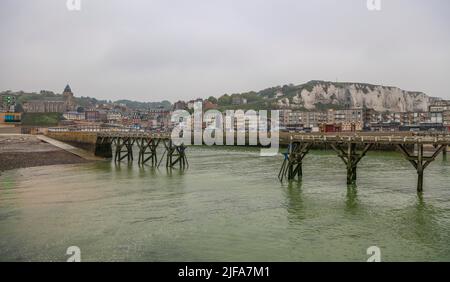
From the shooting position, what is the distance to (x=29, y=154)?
5581 cm

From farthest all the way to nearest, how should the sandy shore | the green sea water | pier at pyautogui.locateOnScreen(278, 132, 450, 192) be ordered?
1. the sandy shore
2. pier at pyautogui.locateOnScreen(278, 132, 450, 192)
3. the green sea water

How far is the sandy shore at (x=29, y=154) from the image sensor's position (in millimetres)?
50559

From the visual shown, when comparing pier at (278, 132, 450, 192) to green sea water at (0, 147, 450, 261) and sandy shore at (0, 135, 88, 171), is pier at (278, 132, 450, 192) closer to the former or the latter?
green sea water at (0, 147, 450, 261)

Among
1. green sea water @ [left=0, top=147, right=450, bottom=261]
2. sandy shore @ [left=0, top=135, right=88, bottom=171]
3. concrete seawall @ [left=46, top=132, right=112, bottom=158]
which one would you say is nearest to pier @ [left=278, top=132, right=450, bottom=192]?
green sea water @ [left=0, top=147, right=450, bottom=261]

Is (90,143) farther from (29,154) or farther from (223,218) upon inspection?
(223,218)

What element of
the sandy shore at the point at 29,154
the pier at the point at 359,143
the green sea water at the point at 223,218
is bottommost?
the green sea water at the point at 223,218

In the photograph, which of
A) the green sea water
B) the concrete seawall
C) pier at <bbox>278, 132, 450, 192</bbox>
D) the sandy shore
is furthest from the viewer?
the concrete seawall

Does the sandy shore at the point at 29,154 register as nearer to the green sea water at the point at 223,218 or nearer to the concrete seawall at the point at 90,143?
the concrete seawall at the point at 90,143

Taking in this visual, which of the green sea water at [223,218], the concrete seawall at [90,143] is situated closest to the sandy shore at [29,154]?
the concrete seawall at [90,143]

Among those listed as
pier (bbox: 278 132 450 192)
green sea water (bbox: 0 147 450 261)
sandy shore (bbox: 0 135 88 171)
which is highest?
pier (bbox: 278 132 450 192)

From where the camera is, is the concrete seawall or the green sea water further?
the concrete seawall

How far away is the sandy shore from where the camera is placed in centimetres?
5056
